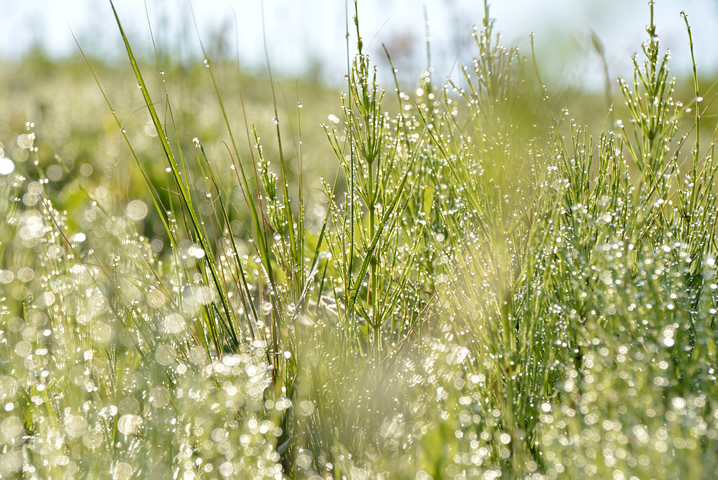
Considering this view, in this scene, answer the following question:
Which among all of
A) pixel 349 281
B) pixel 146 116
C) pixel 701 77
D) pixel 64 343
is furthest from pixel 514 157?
pixel 701 77

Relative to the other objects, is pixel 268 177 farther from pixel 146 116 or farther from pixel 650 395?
pixel 146 116

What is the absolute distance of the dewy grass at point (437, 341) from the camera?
2.56ft

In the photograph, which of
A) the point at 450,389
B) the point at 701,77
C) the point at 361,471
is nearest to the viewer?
the point at 361,471

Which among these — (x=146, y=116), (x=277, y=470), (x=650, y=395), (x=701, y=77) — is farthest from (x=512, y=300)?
(x=701, y=77)

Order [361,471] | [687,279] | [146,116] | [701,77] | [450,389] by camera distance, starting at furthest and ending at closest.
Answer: [701,77] → [146,116] → [687,279] → [450,389] → [361,471]

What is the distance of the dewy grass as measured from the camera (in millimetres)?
782

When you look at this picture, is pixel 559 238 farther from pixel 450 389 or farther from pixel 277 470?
pixel 277 470

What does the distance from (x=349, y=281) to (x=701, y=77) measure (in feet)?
20.2

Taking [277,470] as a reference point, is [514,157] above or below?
above

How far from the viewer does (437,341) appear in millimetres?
1164

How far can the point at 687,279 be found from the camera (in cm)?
106

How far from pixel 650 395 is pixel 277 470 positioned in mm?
496

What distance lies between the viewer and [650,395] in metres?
0.72

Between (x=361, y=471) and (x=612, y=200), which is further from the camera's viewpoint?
(x=612, y=200)
